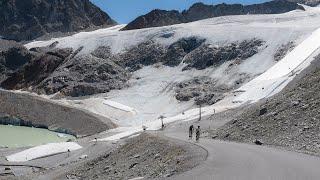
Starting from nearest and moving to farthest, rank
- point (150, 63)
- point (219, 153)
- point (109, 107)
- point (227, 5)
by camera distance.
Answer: point (219, 153) → point (109, 107) → point (150, 63) → point (227, 5)

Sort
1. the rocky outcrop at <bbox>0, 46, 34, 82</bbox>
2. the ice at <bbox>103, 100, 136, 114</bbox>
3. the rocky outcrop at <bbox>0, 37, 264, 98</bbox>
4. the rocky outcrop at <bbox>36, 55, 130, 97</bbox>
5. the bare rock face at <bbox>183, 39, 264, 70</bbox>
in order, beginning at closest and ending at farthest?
the ice at <bbox>103, 100, 136, 114</bbox>
the rocky outcrop at <bbox>36, 55, 130, 97</bbox>
the rocky outcrop at <bbox>0, 37, 264, 98</bbox>
the bare rock face at <bbox>183, 39, 264, 70</bbox>
the rocky outcrop at <bbox>0, 46, 34, 82</bbox>

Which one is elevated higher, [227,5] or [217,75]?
[227,5]

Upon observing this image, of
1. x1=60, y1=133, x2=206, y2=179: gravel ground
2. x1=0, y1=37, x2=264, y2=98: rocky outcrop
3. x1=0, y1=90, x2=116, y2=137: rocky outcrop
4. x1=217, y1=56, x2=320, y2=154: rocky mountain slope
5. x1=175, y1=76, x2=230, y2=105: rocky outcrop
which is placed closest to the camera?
x1=60, y1=133, x2=206, y2=179: gravel ground

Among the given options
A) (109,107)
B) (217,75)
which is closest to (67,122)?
(109,107)

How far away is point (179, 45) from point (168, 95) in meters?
20.0

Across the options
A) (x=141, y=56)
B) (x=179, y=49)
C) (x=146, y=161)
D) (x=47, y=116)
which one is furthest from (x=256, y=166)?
(x=141, y=56)

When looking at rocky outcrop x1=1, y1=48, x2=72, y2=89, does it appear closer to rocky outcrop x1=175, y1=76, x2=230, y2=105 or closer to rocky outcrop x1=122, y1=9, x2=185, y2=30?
rocky outcrop x1=175, y1=76, x2=230, y2=105

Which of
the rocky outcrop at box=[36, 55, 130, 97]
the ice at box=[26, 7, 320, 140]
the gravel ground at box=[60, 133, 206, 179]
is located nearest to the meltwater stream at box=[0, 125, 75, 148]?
the ice at box=[26, 7, 320, 140]

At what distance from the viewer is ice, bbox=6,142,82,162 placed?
44125mm

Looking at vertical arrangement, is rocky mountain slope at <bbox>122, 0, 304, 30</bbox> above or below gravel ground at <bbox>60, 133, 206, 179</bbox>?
above

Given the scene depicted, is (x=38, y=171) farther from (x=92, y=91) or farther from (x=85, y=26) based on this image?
(x=85, y=26)

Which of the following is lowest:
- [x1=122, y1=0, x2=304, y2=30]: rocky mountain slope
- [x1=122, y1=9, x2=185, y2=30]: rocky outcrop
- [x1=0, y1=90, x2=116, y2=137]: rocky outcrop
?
[x1=0, y1=90, x2=116, y2=137]: rocky outcrop

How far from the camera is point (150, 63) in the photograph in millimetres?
92625

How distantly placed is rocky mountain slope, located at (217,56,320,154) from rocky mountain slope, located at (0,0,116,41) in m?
139
